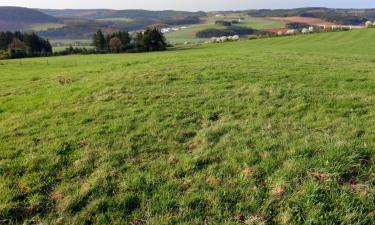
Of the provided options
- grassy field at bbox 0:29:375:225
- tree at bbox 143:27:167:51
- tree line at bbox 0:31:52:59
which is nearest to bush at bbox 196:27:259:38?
tree at bbox 143:27:167:51

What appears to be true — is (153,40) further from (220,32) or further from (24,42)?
(220,32)

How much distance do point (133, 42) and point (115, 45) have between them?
4674 millimetres

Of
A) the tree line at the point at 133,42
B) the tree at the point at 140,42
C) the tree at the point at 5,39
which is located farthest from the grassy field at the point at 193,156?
the tree at the point at 5,39

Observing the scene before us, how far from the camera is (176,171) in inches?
259

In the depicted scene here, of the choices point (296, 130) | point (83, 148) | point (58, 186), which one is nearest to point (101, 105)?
point (83, 148)

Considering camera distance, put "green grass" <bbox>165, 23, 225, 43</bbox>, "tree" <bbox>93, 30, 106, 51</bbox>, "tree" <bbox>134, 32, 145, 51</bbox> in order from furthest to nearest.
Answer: "green grass" <bbox>165, 23, 225, 43</bbox> → "tree" <bbox>93, 30, 106, 51</bbox> → "tree" <bbox>134, 32, 145, 51</bbox>

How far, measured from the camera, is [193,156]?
7.17m

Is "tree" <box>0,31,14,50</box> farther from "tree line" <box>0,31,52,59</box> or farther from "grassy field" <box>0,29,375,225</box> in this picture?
"grassy field" <box>0,29,375,225</box>

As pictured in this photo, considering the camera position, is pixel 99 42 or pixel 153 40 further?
pixel 99 42

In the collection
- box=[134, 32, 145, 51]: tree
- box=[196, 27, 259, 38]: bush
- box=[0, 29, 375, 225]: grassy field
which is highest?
box=[196, 27, 259, 38]: bush

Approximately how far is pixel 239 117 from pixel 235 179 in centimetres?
366

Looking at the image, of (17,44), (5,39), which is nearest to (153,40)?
(17,44)

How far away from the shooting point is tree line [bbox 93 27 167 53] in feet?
275

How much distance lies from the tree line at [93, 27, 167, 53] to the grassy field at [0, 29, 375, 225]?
72972 millimetres
